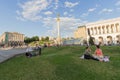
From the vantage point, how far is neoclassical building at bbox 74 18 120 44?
276ft

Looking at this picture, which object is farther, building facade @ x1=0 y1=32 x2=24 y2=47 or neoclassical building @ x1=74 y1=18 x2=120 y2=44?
building facade @ x1=0 y1=32 x2=24 y2=47

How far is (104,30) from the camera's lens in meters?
89.6

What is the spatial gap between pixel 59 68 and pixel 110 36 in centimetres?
8145

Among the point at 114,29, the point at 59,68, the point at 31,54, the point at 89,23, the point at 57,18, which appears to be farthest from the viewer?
the point at 89,23

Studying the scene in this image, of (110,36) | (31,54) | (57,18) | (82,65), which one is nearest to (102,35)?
(110,36)

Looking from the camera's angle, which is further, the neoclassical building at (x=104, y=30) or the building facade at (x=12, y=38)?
the building facade at (x=12, y=38)

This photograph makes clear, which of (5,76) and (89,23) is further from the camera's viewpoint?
(89,23)

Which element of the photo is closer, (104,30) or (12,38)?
(104,30)

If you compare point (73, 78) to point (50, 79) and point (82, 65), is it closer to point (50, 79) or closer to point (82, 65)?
point (50, 79)

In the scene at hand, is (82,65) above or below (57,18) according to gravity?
below

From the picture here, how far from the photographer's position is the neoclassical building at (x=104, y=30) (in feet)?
276

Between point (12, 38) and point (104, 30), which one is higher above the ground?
point (104, 30)

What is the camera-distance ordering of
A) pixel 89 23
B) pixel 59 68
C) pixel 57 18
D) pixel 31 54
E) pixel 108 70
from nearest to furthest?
pixel 108 70
pixel 59 68
pixel 31 54
pixel 57 18
pixel 89 23

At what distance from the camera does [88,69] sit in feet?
34.5
